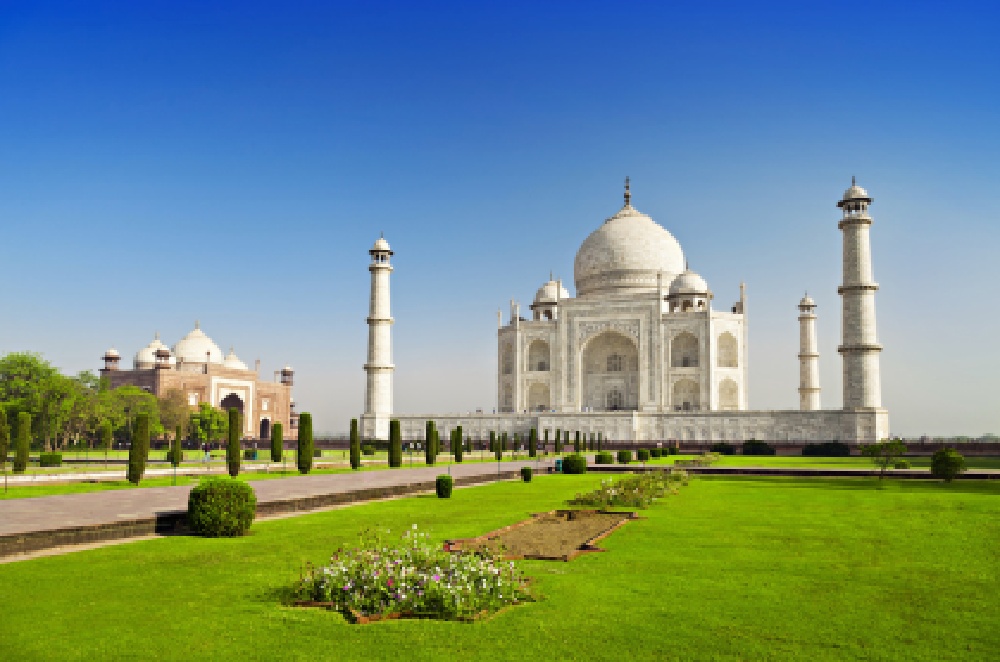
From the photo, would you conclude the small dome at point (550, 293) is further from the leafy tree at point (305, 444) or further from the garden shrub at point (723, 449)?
the leafy tree at point (305, 444)

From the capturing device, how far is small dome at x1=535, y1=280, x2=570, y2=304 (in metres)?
54.1

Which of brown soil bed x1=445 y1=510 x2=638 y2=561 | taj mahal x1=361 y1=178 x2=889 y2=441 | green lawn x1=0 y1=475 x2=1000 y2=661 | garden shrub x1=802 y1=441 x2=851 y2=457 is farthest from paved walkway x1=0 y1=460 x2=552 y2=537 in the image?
taj mahal x1=361 y1=178 x2=889 y2=441

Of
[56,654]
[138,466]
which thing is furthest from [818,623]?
[138,466]

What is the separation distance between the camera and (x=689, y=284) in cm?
4878

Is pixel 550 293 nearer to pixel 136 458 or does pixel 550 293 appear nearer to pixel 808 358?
pixel 808 358

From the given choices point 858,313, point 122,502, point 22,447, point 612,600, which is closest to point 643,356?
point 858,313

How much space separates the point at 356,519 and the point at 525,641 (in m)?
7.32

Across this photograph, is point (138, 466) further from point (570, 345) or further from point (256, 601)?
point (570, 345)

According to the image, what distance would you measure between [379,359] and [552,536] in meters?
36.2

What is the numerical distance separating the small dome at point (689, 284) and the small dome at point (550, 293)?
7.57 m

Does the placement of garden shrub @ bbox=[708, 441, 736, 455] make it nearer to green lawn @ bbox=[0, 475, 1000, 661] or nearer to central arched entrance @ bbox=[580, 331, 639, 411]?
central arched entrance @ bbox=[580, 331, 639, 411]

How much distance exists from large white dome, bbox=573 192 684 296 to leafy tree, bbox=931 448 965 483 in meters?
31.6

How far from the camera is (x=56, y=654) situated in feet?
16.1

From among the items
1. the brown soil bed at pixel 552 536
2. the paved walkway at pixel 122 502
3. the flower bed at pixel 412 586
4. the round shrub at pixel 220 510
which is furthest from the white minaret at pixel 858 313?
the flower bed at pixel 412 586
